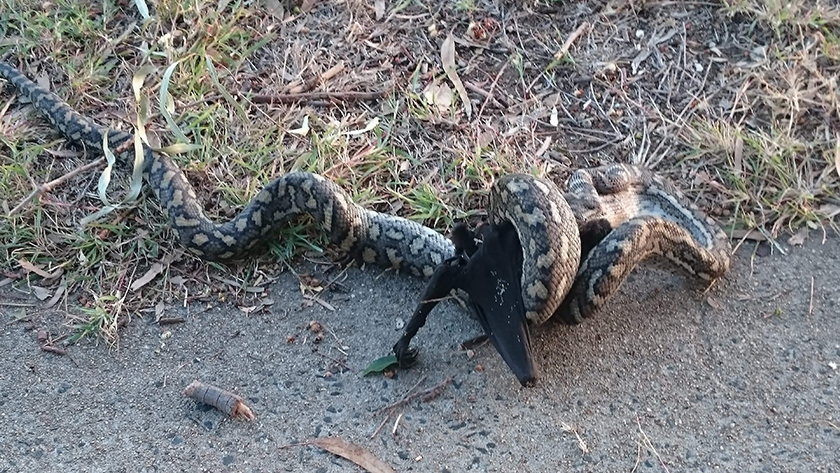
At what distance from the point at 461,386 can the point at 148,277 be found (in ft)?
5.76

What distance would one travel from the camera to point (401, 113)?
5.19 meters

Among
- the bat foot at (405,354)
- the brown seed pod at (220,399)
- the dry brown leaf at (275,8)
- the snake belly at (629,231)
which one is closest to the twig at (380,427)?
the bat foot at (405,354)

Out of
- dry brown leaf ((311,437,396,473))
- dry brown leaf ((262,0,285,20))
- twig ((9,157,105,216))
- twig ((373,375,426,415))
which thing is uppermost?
dry brown leaf ((262,0,285,20))

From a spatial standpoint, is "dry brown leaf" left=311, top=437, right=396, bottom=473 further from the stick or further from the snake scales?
the stick

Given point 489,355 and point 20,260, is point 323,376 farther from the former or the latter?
point 20,260

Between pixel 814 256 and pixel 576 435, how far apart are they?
1.70 m

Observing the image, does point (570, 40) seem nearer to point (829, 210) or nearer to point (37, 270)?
point (829, 210)

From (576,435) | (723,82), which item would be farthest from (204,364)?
(723,82)

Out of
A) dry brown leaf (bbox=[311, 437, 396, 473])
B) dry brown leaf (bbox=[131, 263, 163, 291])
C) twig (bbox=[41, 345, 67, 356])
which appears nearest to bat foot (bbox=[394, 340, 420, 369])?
dry brown leaf (bbox=[311, 437, 396, 473])

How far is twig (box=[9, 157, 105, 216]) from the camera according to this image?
4.76 meters

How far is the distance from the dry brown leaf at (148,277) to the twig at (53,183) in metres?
0.85

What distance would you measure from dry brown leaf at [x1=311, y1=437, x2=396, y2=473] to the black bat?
45 cm

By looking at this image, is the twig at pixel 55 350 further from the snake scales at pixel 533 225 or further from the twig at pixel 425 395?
the twig at pixel 425 395

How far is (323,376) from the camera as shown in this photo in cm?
398
